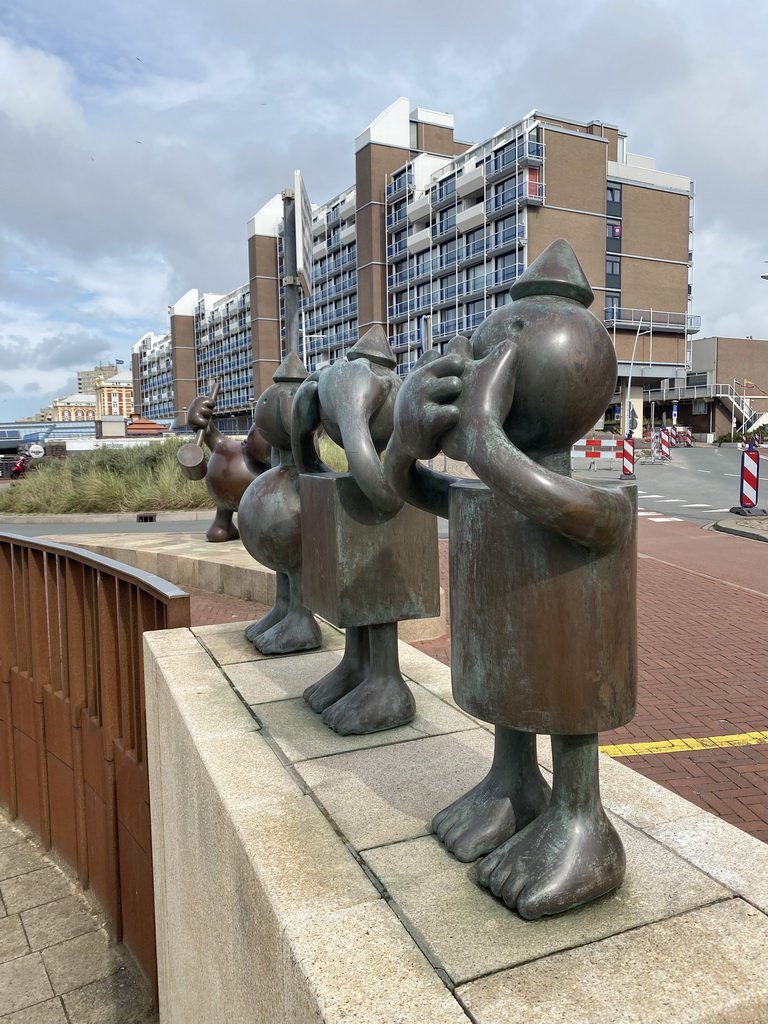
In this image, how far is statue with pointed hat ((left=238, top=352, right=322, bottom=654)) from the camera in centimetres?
362

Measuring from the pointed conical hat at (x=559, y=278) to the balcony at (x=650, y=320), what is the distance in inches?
1965

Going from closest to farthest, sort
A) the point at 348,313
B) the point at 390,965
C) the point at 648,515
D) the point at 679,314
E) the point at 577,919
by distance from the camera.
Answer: the point at 390,965
the point at 577,919
the point at 648,515
the point at 679,314
the point at 348,313

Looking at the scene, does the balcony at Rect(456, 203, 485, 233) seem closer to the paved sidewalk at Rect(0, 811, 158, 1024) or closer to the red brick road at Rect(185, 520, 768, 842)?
the red brick road at Rect(185, 520, 768, 842)

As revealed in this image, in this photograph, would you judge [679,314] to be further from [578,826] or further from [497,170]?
[578,826]

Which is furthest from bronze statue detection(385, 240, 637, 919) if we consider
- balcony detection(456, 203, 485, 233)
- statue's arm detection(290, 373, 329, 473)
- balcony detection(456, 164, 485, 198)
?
balcony detection(456, 164, 485, 198)

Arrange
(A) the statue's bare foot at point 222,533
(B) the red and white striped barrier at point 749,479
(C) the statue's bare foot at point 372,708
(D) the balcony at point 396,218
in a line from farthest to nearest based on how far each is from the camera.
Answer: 1. (D) the balcony at point 396,218
2. (B) the red and white striped barrier at point 749,479
3. (A) the statue's bare foot at point 222,533
4. (C) the statue's bare foot at point 372,708

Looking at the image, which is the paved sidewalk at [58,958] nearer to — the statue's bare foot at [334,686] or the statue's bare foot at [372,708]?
the statue's bare foot at [334,686]

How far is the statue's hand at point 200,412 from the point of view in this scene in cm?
781

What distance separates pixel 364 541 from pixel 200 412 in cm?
546

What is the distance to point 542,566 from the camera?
1.71 meters

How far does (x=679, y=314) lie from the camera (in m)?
52.8

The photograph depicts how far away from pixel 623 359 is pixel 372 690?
5038 cm

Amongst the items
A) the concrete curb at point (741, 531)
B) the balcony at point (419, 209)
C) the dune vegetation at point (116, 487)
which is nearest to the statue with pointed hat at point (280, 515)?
the concrete curb at point (741, 531)

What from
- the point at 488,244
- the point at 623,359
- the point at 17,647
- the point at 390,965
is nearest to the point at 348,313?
the point at 488,244
